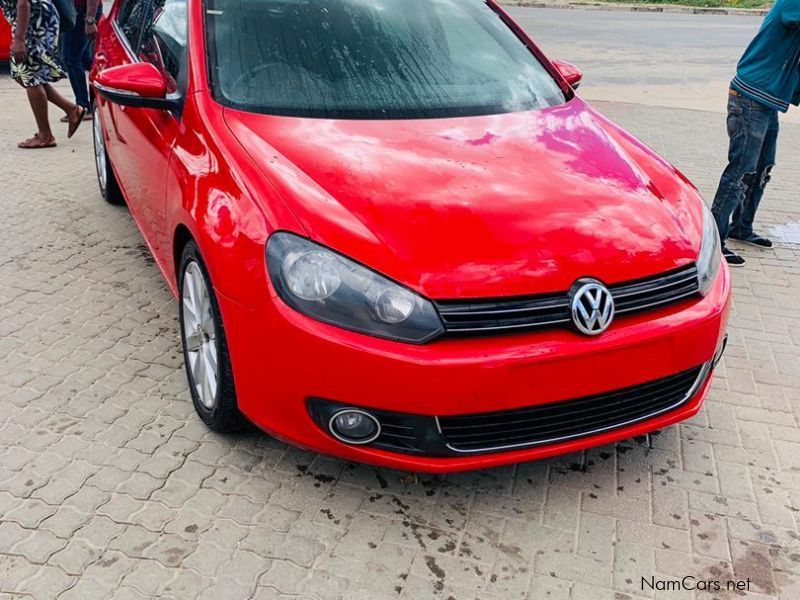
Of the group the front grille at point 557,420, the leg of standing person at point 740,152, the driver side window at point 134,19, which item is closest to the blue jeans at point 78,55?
the driver side window at point 134,19

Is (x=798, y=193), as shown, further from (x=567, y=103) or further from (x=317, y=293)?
(x=317, y=293)

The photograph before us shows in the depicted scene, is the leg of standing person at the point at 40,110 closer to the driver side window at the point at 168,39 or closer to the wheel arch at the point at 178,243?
the driver side window at the point at 168,39

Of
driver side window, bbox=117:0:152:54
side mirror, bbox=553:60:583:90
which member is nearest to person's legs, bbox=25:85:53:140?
driver side window, bbox=117:0:152:54

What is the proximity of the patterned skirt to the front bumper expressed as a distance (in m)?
5.17

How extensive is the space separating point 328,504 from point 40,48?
5.60 meters

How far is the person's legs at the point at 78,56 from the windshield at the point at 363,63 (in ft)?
16.8

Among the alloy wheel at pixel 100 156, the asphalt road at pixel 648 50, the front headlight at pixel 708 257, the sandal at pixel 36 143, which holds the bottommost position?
the asphalt road at pixel 648 50

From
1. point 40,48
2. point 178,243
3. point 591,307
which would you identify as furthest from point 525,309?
point 40,48

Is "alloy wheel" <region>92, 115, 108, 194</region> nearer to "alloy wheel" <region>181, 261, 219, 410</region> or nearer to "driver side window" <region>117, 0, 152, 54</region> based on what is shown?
"driver side window" <region>117, 0, 152, 54</region>

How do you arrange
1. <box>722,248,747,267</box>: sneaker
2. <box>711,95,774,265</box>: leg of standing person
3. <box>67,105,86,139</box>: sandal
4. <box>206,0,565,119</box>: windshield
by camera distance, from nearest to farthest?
<box>206,0,565,119</box>: windshield
<box>711,95,774,265</box>: leg of standing person
<box>722,248,747,267</box>: sneaker
<box>67,105,86,139</box>: sandal

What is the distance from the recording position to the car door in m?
3.24

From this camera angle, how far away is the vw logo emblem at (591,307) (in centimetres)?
232

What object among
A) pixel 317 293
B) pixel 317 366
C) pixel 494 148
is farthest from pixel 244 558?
pixel 494 148

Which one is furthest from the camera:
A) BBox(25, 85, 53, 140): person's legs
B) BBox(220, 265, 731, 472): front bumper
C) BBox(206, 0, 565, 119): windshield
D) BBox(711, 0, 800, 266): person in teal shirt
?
BBox(25, 85, 53, 140): person's legs
